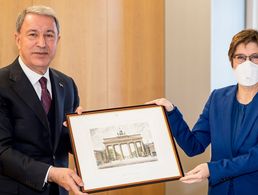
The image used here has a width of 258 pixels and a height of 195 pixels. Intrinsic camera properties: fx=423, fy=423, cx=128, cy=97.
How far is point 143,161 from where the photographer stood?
6.26ft

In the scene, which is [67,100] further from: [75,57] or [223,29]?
[223,29]

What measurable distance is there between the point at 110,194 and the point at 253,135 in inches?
69.3

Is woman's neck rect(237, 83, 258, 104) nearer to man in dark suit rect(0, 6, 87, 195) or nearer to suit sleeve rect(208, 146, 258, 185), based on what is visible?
suit sleeve rect(208, 146, 258, 185)

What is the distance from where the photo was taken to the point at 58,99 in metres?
1.95

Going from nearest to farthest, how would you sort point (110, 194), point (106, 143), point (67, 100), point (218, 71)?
point (106, 143), point (67, 100), point (218, 71), point (110, 194)

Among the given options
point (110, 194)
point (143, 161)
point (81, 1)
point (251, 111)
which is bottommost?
point (110, 194)

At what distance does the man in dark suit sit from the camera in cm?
179

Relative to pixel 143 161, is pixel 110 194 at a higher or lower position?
lower

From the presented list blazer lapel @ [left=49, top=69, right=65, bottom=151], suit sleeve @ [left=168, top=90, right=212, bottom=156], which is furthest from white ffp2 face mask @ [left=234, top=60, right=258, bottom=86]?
blazer lapel @ [left=49, top=69, right=65, bottom=151]

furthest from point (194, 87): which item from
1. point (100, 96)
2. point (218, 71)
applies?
point (100, 96)

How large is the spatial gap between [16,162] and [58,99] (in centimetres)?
35

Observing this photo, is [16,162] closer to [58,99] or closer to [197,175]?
[58,99]

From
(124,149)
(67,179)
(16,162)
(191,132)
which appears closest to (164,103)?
(191,132)

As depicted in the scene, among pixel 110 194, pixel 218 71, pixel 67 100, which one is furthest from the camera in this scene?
pixel 110 194
